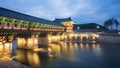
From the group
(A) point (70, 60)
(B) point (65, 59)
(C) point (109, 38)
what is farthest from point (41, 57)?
(C) point (109, 38)

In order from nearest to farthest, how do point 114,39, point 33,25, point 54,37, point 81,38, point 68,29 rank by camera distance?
1. point 33,25
2. point 114,39
3. point 54,37
4. point 81,38
5. point 68,29

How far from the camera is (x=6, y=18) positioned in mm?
25938

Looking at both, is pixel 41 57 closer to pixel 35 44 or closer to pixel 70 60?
pixel 70 60

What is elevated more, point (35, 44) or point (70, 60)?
point (35, 44)

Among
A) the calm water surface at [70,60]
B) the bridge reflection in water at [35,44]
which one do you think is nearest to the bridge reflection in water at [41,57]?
the calm water surface at [70,60]

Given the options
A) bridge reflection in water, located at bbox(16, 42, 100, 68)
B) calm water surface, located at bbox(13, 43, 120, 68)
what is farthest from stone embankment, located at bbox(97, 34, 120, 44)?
calm water surface, located at bbox(13, 43, 120, 68)

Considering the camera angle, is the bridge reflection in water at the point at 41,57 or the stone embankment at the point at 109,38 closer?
the bridge reflection in water at the point at 41,57

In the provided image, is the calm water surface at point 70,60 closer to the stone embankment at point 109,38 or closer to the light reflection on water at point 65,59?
the light reflection on water at point 65,59

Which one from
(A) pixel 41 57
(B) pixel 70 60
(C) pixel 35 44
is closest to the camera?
(B) pixel 70 60

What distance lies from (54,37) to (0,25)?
130 feet

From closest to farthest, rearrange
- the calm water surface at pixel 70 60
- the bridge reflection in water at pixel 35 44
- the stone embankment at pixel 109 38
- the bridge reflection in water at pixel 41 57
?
1. the calm water surface at pixel 70 60
2. the bridge reflection in water at pixel 41 57
3. the bridge reflection in water at pixel 35 44
4. the stone embankment at pixel 109 38

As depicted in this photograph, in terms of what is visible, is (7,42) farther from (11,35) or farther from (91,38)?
(91,38)

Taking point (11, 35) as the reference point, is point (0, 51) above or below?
below

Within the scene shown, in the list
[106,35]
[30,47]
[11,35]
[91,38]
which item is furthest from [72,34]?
[11,35]
